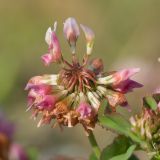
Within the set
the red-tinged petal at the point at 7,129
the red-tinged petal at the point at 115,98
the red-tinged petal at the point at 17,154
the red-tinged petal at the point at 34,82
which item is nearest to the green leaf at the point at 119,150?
the red-tinged petal at the point at 115,98

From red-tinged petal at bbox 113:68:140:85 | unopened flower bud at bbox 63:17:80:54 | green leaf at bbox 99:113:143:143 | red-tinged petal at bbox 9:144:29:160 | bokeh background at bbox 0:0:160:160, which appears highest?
unopened flower bud at bbox 63:17:80:54

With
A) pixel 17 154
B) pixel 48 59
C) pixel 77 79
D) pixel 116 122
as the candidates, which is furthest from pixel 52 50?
pixel 17 154

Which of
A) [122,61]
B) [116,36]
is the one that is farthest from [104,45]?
[122,61]

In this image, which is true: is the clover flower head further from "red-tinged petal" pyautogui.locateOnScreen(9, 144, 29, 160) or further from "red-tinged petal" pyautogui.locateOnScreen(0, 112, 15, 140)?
"red-tinged petal" pyautogui.locateOnScreen(0, 112, 15, 140)

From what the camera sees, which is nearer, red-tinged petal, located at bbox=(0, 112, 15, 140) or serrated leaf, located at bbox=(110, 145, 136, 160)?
serrated leaf, located at bbox=(110, 145, 136, 160)

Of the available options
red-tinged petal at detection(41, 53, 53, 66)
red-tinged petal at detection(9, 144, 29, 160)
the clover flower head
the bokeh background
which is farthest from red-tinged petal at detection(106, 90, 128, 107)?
the bokeh background

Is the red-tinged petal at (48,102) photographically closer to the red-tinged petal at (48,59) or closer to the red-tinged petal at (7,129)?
the red-tinged petal at (48,59)

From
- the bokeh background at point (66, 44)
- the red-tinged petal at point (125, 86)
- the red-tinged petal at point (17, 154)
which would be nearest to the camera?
the red-tinged petal at point (125, 86)
